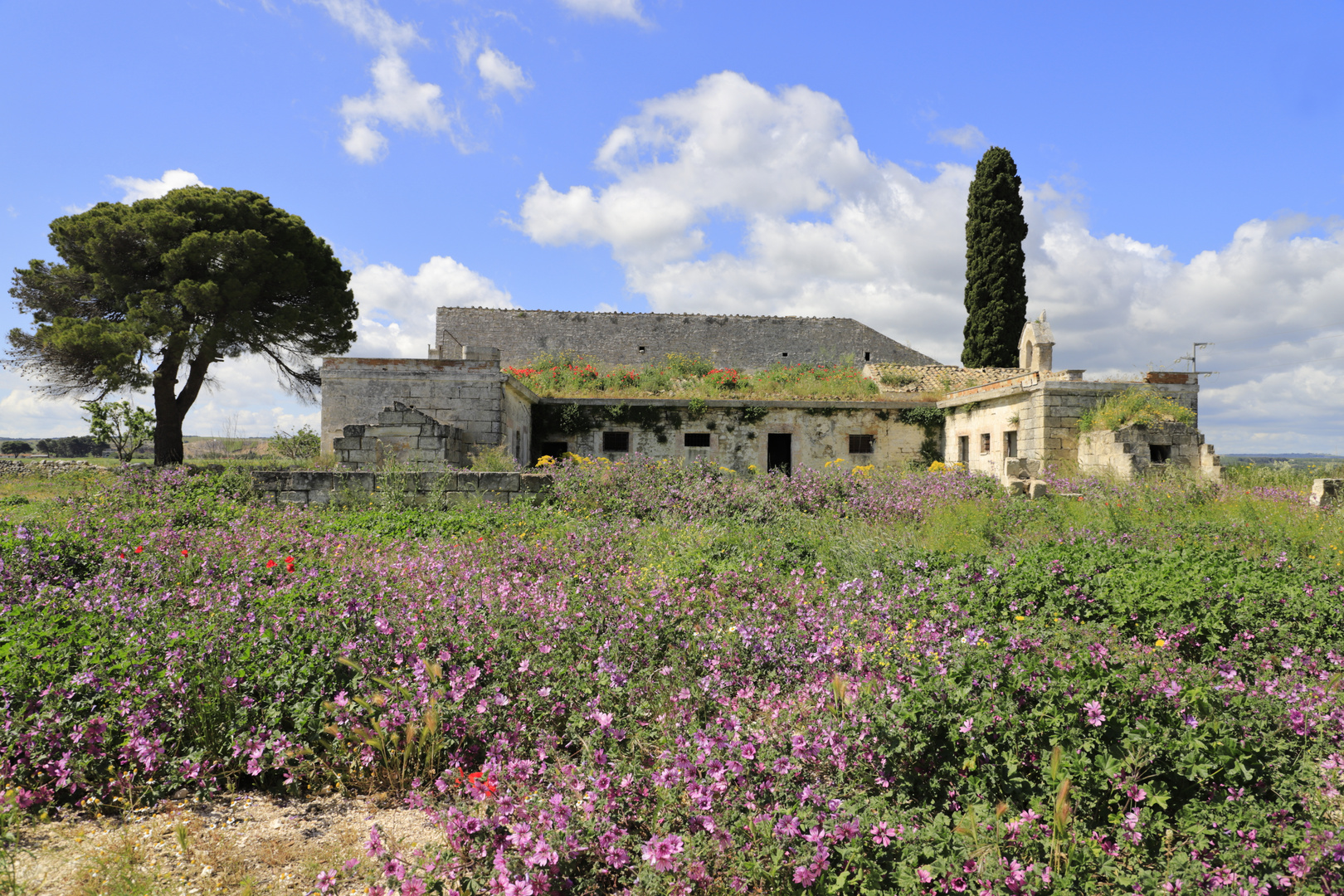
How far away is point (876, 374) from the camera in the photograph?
21.5 m

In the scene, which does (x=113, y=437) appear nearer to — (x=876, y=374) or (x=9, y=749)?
(x=9, y=749)

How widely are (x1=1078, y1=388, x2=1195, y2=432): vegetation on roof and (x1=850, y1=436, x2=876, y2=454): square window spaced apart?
516cm

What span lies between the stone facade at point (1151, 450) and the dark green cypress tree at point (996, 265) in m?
11.0

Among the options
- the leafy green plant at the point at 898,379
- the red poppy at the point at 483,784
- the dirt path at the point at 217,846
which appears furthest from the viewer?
the leafy green plant at the point at 898,379

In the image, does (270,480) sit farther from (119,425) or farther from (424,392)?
(119,425)

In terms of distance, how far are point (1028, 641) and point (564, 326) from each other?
25.3m

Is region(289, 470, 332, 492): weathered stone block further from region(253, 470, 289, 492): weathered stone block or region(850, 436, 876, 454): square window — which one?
region(850, 436, 876, 454): square window

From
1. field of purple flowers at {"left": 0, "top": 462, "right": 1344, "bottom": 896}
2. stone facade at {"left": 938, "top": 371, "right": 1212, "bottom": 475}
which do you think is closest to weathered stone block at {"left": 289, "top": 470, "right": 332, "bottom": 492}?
field of purple flowers at {"left": 0, "top": 462, "right": 1344, "bottom": 896}

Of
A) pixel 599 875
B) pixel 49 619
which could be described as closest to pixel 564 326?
pixel 49 619

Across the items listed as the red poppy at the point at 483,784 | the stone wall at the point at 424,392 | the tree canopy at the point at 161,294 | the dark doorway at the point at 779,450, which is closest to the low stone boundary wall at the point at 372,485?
the stone wall at the point at 424,392

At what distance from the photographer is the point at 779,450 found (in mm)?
17953

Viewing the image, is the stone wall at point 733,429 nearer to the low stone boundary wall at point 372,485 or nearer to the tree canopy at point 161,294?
the low stone boundary wall at point 372,485

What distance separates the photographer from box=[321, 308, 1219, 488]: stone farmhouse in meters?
13.0

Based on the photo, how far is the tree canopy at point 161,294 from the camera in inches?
790
